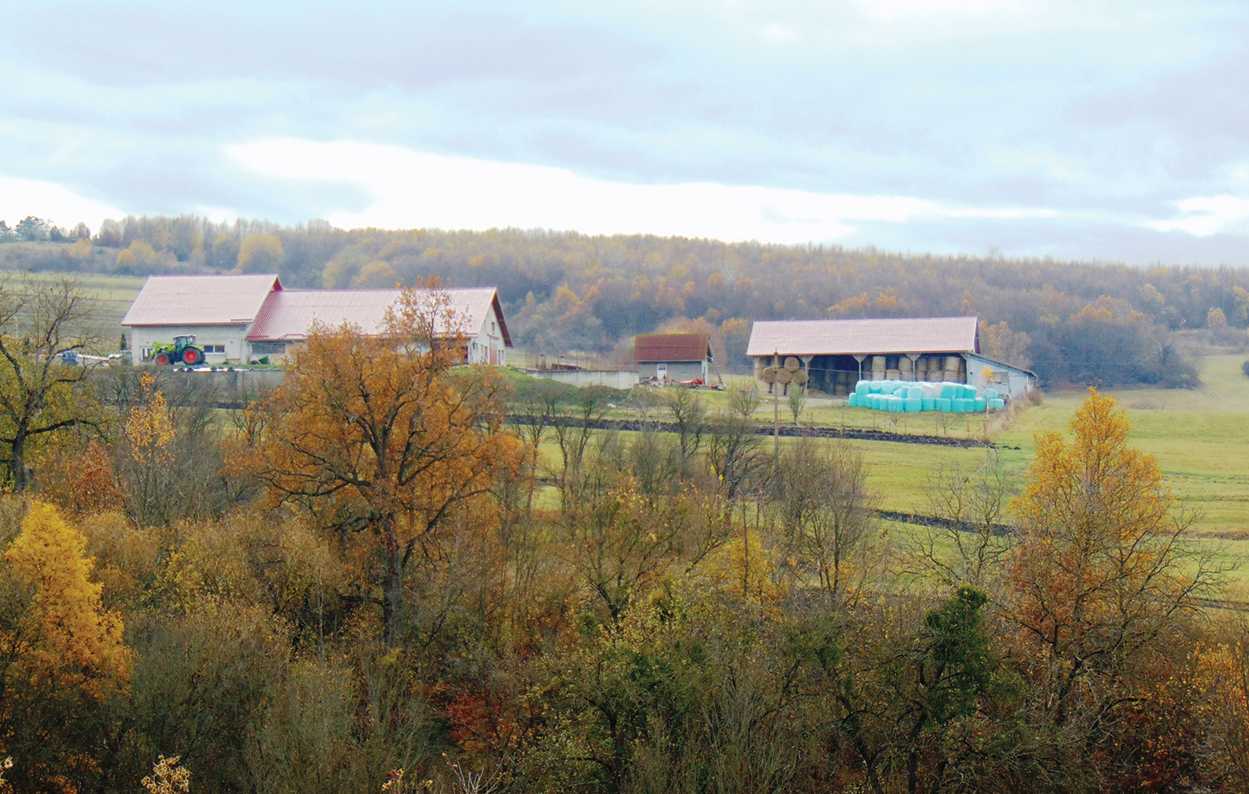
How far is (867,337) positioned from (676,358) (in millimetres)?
12698

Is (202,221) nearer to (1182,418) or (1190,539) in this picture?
(1182,418)

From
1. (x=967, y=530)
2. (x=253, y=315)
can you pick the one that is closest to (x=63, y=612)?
(x=967, y=530)

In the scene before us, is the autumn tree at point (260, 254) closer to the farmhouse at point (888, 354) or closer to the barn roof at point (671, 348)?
the barn roof at point (671, 348)

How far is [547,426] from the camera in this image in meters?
45.9

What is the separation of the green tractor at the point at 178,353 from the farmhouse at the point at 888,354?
33.8 meters

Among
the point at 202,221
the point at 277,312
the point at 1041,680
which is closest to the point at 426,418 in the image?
the point at 1041,680

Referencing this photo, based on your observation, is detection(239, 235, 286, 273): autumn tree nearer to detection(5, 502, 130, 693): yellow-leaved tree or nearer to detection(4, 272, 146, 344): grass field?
detection(4, 272, 146, 344): grass field

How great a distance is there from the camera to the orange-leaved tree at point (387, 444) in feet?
92.4

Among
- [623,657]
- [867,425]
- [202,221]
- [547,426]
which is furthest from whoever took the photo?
[202,221]

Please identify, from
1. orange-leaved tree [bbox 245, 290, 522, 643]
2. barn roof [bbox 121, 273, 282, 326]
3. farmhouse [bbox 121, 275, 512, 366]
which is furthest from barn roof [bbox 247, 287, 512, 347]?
orange-leaved tree [bbox 245, 290, 522, 643]

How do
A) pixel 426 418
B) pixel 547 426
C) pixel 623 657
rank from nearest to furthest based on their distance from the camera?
pixel 623 657
pixel 426 418
pixel 547 426

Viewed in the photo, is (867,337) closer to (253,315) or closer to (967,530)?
(253,315)

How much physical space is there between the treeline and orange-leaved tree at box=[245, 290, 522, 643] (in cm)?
9

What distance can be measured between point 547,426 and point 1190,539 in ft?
80.0
